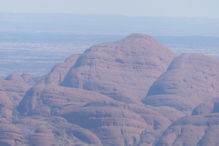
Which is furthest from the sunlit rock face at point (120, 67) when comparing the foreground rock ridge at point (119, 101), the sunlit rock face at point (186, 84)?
the sunlit rock face at point (186, 84)

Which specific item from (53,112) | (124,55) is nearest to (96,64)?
(124,55)

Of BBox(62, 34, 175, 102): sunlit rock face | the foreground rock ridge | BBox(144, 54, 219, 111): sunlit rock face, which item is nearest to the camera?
the foreground rock ridge

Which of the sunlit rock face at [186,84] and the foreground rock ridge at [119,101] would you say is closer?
the foreground rock ridge at [119,101]

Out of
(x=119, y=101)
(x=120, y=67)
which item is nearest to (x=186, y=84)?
(x=120, y=67)

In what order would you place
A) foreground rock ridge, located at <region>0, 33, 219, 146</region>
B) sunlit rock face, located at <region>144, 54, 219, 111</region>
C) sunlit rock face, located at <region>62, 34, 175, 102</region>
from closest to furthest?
foreground rock ridge, located at <region>0, 33, 219, 146</region> → sunlit rock face, located at <region>144, 54, 219, 111</region> → sunlit rock face, located at <region>62, 34, 175, 102</region>

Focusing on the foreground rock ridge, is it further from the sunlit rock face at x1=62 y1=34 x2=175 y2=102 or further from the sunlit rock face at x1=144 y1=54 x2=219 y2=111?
the sunlit rock face at x1=144 y1=54 x2=219 y2=111

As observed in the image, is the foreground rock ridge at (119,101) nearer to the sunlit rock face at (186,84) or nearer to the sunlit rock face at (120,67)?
the sunlit rock face at (120,67)

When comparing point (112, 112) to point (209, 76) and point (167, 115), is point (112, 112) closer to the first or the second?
point (167, 115)

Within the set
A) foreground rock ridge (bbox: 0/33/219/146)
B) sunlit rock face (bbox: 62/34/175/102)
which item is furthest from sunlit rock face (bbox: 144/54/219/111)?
sunlit rock face (bbox: 62/34/175/102)

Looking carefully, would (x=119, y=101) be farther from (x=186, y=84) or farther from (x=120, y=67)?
(x=120, y=67)
